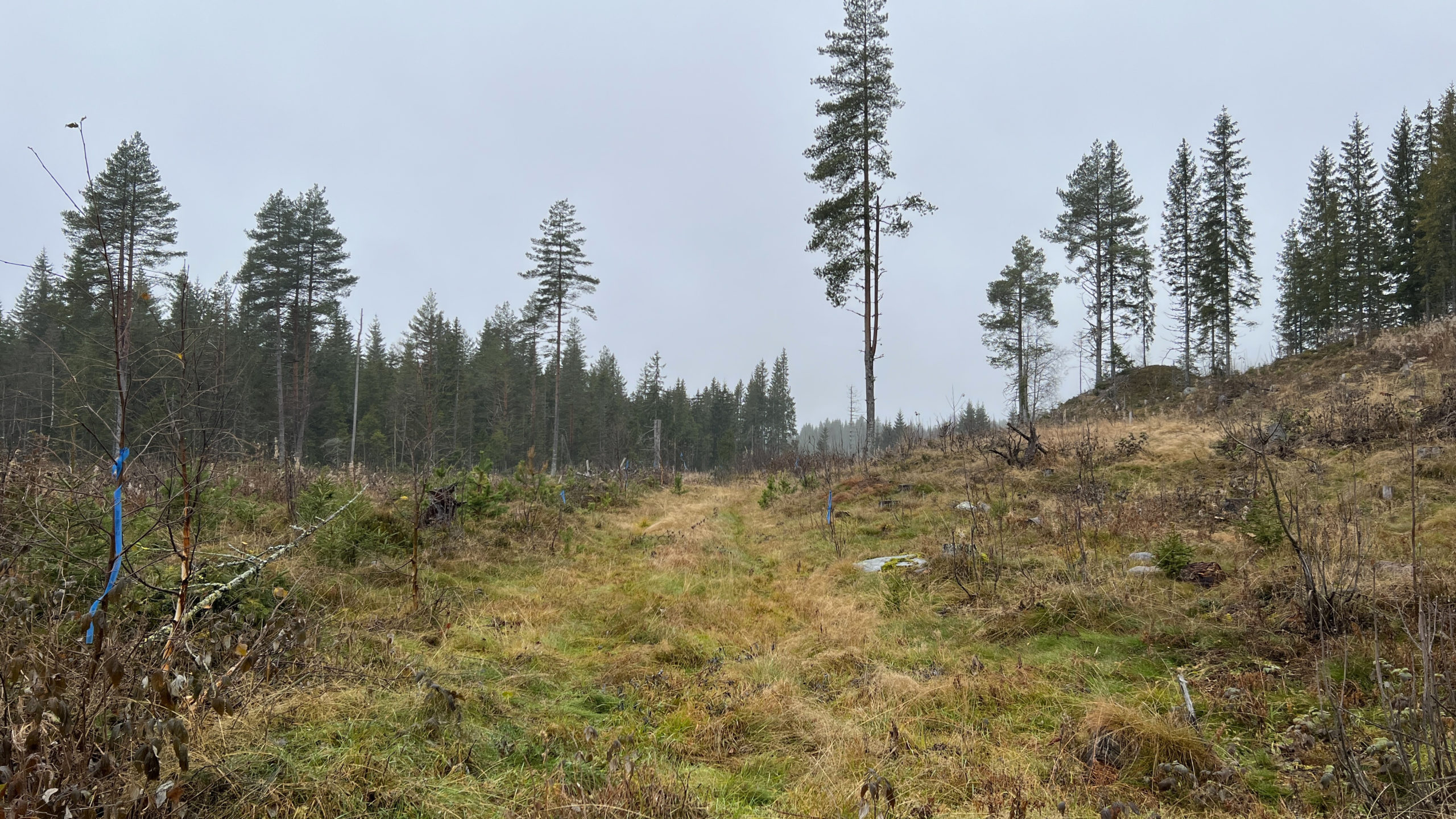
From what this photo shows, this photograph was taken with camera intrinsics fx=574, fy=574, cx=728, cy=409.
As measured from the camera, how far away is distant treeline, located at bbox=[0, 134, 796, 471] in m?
3.00

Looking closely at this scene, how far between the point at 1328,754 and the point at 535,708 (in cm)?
434

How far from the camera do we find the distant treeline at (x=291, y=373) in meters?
3.00

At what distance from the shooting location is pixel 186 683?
7.57 feet

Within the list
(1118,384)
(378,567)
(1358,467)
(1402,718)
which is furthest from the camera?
(1118,384)

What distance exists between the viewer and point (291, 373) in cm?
3125

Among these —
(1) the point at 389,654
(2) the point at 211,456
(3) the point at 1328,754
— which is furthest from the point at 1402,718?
(2) the point at 211,456

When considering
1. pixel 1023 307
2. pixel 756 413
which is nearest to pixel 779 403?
pixel 756 413

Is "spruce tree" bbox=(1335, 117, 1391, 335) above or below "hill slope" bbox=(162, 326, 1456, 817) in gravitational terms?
above

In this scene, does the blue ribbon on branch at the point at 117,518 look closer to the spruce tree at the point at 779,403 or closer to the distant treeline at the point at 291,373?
the distant treeline at the point at 291,373

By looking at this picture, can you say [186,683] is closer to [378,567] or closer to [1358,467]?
[378,567]

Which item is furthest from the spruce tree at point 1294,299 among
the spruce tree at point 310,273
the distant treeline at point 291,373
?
the spruce tree at point 310,273

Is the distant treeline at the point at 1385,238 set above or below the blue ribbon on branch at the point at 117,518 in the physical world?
above

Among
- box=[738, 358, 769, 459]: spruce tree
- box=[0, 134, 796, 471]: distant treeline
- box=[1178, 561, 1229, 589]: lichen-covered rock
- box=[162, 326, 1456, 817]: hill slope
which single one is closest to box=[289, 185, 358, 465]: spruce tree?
box=[0, 134, 796, 471]: distant treeline

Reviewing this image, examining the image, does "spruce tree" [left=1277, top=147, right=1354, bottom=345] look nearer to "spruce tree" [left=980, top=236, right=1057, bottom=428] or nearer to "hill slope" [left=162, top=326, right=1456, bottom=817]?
"spruce tree" [left=980, top=236, right=1057, bottom=428]
